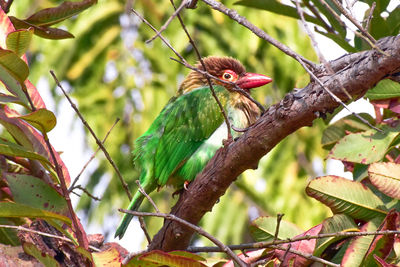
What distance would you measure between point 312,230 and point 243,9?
3.36 metres

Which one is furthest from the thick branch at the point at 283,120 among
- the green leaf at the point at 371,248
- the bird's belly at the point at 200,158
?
the bird's belly at the point at 200,158

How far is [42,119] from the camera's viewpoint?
83.8 inches

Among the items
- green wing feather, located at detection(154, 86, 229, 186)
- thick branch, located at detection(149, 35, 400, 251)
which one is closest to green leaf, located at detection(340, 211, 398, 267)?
thick branch, located at detection(149, 35, 400, 251)

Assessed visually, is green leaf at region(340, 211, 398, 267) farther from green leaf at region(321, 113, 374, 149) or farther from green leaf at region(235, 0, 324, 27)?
green leaf at region(235, 0, 324, 27)

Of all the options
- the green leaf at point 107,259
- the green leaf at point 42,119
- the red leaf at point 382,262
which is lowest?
the green leaf at point 107,259

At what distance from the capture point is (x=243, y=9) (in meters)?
5.31

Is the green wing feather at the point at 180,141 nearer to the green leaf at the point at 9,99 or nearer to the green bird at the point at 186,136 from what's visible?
the green bird at the point at 186,136

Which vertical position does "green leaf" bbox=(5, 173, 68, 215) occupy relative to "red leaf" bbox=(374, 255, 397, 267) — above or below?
below

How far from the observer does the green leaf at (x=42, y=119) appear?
6.85 feet

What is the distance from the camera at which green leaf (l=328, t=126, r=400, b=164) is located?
240 cm

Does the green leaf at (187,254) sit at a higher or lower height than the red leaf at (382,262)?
lower

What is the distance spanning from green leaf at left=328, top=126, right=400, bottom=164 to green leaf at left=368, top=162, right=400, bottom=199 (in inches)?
8.5

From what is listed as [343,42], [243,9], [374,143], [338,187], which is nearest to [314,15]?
[343,42]

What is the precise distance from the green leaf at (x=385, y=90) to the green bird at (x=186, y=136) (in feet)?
3.58
